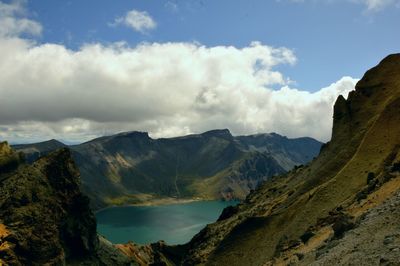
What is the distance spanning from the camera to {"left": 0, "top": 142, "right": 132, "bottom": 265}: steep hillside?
88.0 meters

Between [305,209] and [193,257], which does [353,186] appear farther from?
[193,257]

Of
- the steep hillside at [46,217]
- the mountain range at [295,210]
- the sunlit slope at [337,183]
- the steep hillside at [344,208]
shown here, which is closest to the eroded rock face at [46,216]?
the steep hillside at [46,217]

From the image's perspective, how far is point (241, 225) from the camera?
88.1 meters

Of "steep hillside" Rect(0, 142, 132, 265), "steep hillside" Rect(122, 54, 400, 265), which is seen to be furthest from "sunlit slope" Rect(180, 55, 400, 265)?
"steep hillside" Rect(0, 142, 132, 265)

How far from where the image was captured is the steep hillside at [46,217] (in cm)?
8800

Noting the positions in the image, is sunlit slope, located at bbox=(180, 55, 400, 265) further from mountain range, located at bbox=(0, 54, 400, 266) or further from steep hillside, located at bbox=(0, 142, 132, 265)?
steep hillside, located at bbox=(0, 142, 132, 265)

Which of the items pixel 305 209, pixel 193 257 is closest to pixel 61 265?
pixel 193 257

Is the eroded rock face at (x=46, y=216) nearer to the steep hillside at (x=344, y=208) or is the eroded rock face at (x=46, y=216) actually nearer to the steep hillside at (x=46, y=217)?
the steep hillside at (x=46, y=217)

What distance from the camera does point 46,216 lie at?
315ft

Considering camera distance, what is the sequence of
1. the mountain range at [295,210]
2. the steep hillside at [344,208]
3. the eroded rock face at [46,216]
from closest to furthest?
the steep hillside at [344,208] → the mountain range at [295,210] → the eroded rock face at [46,216]

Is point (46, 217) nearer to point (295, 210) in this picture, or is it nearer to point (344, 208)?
point (295, 210)

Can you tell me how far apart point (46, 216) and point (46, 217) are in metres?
0.24

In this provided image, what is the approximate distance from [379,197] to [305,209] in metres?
23.0

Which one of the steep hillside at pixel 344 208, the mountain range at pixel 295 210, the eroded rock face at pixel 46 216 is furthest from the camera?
the eroded rock face at pixel 46 216
